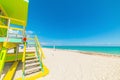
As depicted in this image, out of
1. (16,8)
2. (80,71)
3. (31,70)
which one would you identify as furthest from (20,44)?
(80,71)

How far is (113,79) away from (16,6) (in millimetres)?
10029

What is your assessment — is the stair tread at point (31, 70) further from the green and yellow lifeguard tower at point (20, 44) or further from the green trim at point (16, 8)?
the green trim at point (16, 8)

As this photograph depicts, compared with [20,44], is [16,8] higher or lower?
higher

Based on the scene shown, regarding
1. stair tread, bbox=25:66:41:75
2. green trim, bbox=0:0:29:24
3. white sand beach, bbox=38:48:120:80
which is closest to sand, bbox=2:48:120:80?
white sand beach, bbox=38:48:120:80

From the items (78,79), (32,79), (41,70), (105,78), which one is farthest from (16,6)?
(105,78)

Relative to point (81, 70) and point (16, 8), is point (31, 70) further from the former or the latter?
point (16, 8)

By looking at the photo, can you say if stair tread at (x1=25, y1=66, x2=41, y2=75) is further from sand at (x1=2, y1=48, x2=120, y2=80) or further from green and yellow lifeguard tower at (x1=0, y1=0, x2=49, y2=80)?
sand at (x1=2, y1=48, x2=120, y2=80)

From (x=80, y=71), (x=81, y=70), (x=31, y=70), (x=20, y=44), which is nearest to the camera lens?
(x=31, y=70)

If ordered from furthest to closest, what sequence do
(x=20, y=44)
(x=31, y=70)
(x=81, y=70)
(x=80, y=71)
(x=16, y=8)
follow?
(x=16, y=8) < (x=20, y=44) < (x=81, y=70) < (x=80, y=71) < (x=31, y=70)

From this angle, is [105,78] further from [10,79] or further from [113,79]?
[10,79]

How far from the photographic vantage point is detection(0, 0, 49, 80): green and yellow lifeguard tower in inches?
212

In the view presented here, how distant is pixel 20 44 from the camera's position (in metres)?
8.83

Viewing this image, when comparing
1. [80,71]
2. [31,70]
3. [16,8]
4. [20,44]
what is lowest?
[80,71]

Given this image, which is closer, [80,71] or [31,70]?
[31,70]
